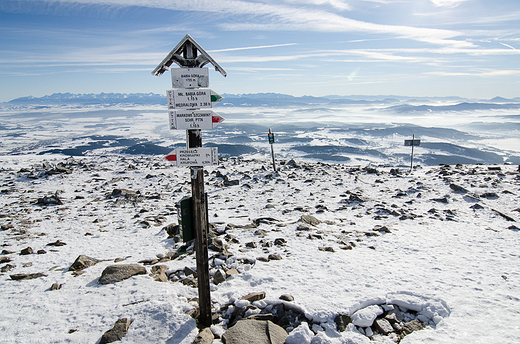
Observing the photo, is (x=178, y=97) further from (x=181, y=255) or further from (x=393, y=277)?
(x=393, y=277)

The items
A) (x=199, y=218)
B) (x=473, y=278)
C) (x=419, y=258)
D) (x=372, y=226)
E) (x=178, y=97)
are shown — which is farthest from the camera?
(x=372, y=226)

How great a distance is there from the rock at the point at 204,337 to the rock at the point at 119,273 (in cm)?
262

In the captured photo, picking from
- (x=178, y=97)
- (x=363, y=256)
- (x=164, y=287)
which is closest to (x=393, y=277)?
(x=363, y=256)

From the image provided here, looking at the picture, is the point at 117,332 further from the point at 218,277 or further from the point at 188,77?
the point at 188,77

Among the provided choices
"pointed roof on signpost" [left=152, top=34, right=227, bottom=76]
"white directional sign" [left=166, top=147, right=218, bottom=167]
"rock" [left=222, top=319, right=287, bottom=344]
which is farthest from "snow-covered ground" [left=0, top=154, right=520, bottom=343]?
"pointed roof on signpost" [left=152, top=34, right=227, bottom=76]

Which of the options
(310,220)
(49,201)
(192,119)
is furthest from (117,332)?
(49,201)

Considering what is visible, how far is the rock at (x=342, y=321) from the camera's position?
4395 millimetres

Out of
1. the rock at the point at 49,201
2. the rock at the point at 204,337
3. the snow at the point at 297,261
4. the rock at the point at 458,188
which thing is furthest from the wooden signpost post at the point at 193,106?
the rock at the point at 458,188

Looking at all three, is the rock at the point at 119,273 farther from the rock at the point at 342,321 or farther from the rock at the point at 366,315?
the rock at the point at 366,315

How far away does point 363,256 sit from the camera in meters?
7.21

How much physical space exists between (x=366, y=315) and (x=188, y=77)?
4.81 metres

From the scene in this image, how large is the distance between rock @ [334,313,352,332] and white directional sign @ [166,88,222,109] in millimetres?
4086

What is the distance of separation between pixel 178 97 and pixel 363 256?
6.15m

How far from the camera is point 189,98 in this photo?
4.06 meters
